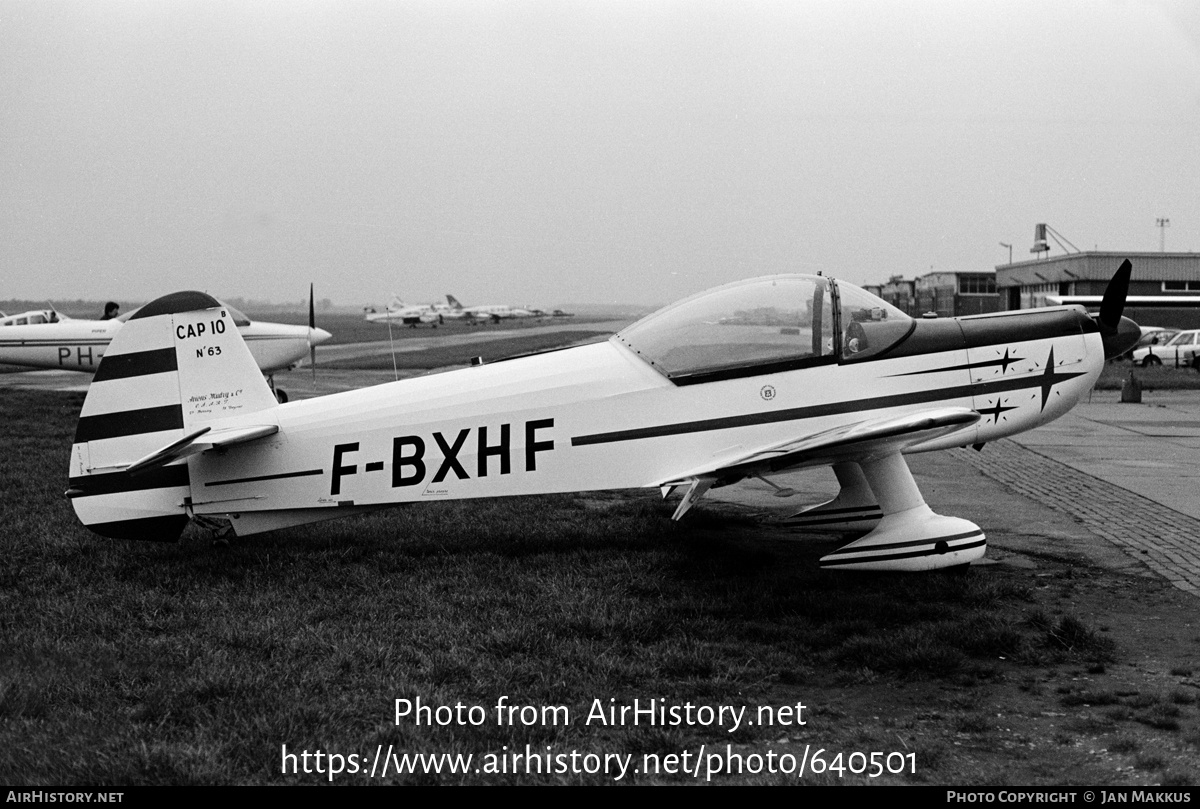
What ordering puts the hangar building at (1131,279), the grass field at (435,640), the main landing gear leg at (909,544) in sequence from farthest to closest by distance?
the hangar building at (1131,279) < the main landing gear leg at (909,544) < the grass field at (435,640)

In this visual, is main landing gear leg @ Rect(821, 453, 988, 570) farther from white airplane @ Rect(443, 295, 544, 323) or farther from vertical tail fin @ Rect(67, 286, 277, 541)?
white airplane @ Rect(443, 295, 544, 323)

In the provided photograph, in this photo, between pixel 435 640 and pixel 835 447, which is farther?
pixel 835 447

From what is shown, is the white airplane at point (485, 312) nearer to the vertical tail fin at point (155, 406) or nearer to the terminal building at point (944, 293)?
the terminal building at point (944, 293)

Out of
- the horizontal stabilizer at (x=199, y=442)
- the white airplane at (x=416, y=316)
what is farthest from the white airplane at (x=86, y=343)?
the white airplane at (x=416, y=316)

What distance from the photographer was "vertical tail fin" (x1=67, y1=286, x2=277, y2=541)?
23.4 ft

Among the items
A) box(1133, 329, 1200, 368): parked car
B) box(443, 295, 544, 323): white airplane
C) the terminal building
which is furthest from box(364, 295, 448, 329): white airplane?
box(1133, 329, 1200, 368): parked car

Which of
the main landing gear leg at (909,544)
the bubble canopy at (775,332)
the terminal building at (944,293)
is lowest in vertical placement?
the main landing gear leg at (909,544)

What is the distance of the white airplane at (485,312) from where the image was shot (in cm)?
9250

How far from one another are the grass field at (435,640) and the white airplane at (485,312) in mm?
84808

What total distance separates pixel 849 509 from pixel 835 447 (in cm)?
231

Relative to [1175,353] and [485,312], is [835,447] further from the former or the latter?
[485,312]

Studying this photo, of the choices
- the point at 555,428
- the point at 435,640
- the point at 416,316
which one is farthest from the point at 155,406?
the point at 416,316

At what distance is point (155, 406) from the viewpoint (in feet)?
23.7
